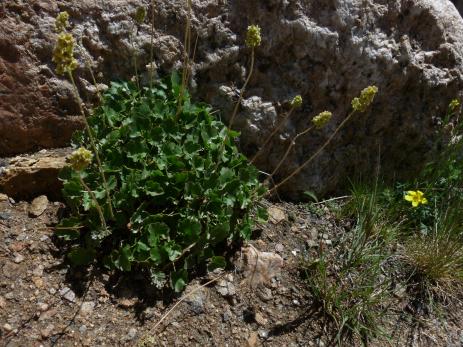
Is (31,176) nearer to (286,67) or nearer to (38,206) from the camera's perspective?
(38,206)

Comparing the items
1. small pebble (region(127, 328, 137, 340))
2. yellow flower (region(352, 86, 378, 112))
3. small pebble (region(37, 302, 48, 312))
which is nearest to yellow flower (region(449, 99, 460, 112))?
yellow flower (region(352, 86, 378, 112))

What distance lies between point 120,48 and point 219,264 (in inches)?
58.7

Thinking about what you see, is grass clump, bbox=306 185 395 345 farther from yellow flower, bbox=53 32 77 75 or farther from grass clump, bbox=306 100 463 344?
yellow flower, bbox=53 32 77 75

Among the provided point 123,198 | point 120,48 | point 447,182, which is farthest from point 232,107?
point 447,182

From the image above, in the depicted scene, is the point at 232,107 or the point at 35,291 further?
the point at 232,107

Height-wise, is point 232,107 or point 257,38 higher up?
point 257,38

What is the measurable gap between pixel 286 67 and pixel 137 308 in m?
1.88

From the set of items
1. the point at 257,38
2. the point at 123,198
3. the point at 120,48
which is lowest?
the point at 123,198

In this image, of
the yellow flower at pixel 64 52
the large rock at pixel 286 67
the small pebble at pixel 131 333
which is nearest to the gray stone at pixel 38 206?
Answer: the large rock at pixel 286 67

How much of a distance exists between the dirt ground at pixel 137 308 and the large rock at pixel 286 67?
0.69 metres

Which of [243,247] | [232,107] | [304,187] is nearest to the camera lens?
[243,247]

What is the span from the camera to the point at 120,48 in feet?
11.1

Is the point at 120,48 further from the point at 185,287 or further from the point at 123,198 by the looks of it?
the point at 185,287

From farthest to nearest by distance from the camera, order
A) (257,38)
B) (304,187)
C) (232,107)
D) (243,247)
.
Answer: (304,187) < (232,107) < (243,247) < (257,38)
